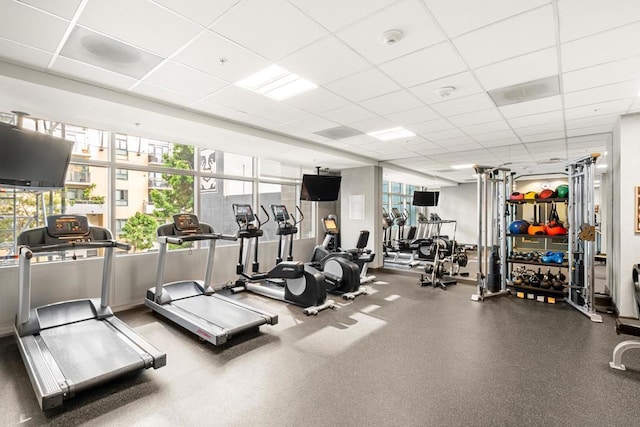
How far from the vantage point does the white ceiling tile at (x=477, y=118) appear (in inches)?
175

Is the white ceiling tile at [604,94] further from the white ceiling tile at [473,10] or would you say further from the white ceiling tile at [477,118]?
the white ceiling tile at [473,10]

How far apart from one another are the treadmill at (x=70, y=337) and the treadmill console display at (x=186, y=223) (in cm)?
91

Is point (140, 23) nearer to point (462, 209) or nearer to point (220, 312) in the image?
point (220, 312)

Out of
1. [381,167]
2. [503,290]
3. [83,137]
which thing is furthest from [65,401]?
[381,167]

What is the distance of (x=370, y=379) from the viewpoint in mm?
2877

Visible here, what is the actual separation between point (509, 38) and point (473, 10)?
576mm

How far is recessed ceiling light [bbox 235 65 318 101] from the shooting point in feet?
10.8

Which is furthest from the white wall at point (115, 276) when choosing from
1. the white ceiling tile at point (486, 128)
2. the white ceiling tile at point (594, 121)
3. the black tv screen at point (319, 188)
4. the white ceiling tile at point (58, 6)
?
the white ceiling tile at point (594, 121)

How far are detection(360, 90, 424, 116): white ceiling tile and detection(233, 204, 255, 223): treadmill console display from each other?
10.3 feet

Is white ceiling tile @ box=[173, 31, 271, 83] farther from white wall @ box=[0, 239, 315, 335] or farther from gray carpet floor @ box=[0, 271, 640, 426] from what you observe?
white wall @ box=[0, 239, 315, 335]

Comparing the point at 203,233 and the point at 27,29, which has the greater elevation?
the point at 27,29

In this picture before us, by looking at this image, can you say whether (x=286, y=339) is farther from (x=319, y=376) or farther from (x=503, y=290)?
(x=503, y=290)

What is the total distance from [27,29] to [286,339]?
3.79 meters

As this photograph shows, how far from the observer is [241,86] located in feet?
11.7
